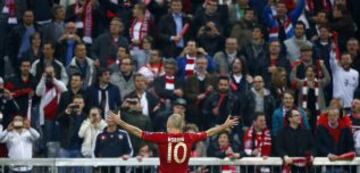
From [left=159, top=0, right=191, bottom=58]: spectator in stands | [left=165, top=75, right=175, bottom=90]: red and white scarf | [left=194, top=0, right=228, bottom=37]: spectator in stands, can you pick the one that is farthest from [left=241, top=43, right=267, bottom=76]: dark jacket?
[left=165, top=75, right=175, bottom=90]: red and white scarf

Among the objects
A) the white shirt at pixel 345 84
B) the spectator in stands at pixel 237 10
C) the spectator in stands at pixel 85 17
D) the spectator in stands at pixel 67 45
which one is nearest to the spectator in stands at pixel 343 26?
the white shirt at pixel 345 84

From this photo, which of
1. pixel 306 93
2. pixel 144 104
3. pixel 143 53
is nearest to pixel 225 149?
pixel 144 104

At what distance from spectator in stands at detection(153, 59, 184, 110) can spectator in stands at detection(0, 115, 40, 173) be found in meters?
2.96

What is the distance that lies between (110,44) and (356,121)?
5.20 m

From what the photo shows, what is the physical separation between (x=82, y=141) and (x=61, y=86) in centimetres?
162

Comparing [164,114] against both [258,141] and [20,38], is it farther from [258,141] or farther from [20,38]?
[20,38]

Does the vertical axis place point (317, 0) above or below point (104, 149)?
above

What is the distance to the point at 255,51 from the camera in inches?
1244

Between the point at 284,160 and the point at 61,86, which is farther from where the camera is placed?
the point at 61,86

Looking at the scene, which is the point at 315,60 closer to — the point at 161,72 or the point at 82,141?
the point at 161,72

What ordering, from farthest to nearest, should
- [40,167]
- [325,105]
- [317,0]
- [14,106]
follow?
1. [317,0]
2. [325,105]
3. [14,106]
4. [40,167]

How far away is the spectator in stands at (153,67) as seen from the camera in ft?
99.9

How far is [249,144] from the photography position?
2845 centimetres

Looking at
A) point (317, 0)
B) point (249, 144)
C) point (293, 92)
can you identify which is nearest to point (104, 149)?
point (249, 144)
